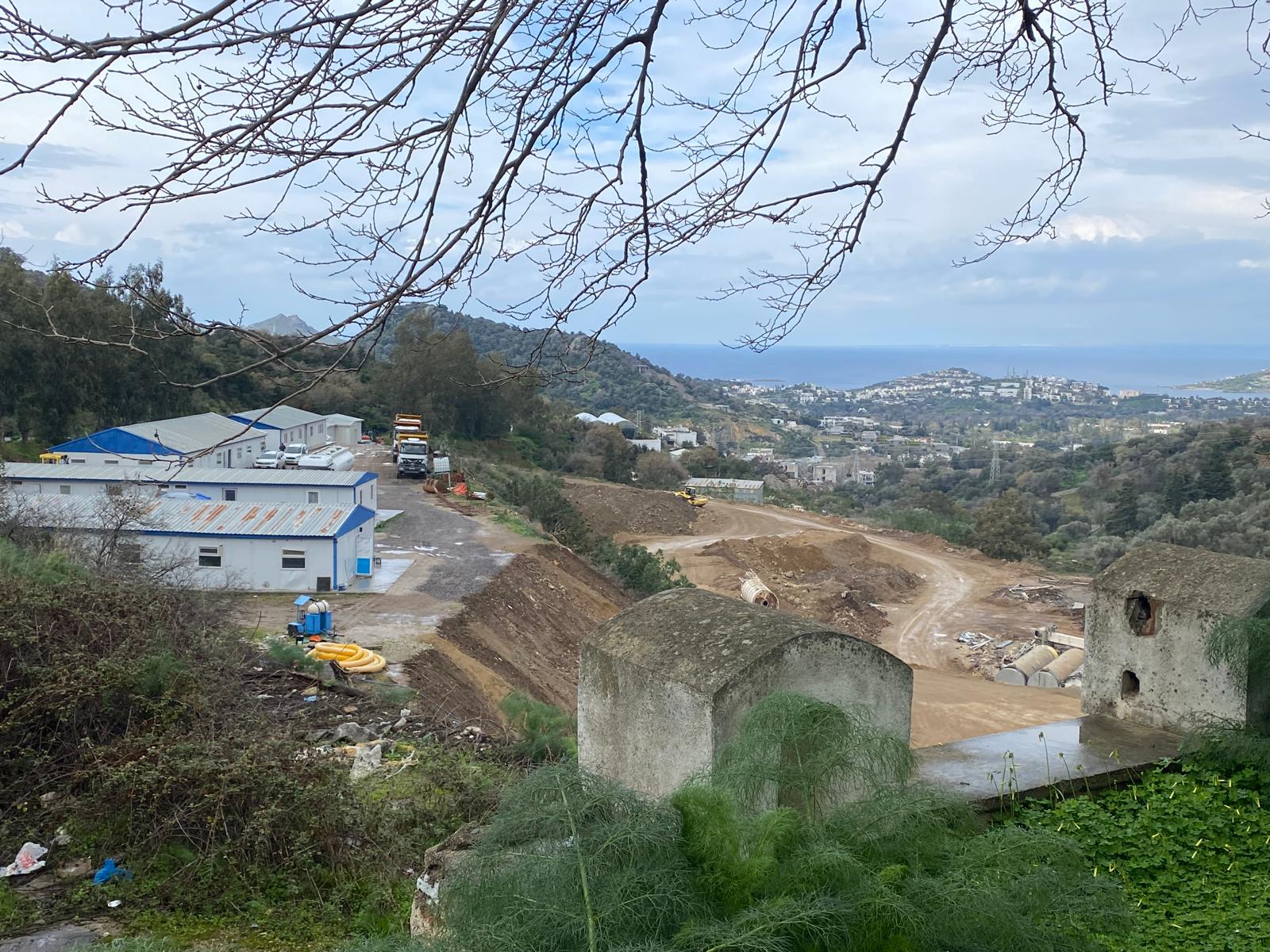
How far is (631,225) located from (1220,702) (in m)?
4.25

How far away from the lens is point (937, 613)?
29641 mm

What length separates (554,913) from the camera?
2732 mm

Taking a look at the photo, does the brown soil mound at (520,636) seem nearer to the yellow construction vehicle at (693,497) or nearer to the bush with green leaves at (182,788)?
the bush with green leaves at (182,788)

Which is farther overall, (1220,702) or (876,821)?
(1220,702)

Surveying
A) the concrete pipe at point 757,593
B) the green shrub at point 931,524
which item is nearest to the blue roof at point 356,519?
the concrete pipe at point 757,593

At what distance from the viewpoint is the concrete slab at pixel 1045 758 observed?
17.5 feet

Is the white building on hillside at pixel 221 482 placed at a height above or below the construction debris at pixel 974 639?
above

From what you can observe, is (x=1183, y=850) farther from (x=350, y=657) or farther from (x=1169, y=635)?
(x=350, y=657)

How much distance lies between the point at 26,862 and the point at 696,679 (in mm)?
4682

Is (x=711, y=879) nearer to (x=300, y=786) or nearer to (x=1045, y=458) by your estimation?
(x=300, y=786)

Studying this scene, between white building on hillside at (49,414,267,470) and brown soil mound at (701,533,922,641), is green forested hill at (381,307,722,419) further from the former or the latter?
white building on hillside at (49,414,267,470)

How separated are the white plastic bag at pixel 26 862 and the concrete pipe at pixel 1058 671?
18.8 metres

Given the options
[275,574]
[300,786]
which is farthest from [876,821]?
[275,574]

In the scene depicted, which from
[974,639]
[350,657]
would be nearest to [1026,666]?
[974,639]
